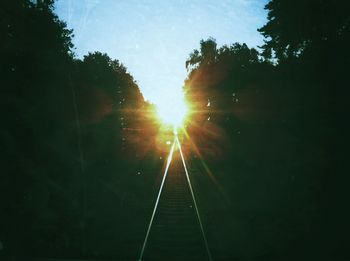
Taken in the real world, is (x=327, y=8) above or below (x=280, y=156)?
above

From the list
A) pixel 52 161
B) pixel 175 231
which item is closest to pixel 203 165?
pixel 52 161

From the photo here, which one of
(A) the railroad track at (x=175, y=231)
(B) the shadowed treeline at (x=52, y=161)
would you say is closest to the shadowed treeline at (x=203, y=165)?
(B) the shadowed treeline at (x=52, y=161)

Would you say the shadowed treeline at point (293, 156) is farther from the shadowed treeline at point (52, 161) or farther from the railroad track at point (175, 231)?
the shadowed treeline at point (52, 161)

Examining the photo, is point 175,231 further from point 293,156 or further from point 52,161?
point 293,156

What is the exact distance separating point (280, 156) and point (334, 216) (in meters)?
11.6

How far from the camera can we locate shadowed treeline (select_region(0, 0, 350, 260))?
29.6 feet

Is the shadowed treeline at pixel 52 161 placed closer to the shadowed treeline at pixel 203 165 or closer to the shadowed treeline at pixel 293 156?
the shadowed treeline at pixel 203 165

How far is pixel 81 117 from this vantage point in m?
21.5

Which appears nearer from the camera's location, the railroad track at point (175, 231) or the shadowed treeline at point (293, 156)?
the railroad track at point (175, 231)

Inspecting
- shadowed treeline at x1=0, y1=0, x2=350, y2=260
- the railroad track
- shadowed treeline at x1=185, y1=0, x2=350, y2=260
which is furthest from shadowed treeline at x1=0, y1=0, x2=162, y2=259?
shadowed treeline at x1=185, y1=0, x2=350, y2=260

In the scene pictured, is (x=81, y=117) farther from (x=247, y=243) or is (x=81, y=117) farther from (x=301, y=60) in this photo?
(x=247, y=243)

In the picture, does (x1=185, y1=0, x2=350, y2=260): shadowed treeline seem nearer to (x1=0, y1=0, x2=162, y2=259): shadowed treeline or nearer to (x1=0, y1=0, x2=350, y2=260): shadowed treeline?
(x1=0, y1=0, x2=350, y2=260): shadowed treeline

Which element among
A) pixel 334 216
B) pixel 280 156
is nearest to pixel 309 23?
pixel 280 156

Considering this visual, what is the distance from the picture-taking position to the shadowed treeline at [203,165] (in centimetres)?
902
